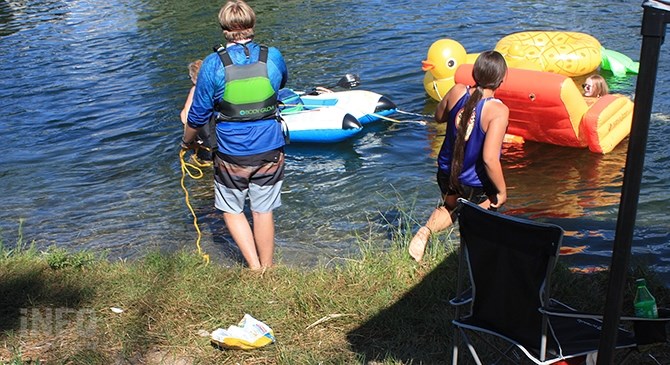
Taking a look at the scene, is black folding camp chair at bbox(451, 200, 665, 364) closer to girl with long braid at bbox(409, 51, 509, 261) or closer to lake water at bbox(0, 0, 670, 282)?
girl with long braid at bbox(409, 51, 509, 261)

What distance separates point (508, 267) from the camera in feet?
11.0

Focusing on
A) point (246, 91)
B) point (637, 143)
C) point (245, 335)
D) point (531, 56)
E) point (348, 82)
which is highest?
Result: point (637, 143)

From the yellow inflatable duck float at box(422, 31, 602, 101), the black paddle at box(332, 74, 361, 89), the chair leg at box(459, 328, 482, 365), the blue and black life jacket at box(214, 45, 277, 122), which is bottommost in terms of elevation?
the black paddle at box(332, 74, 361, 89)

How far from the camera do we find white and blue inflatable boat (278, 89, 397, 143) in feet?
31.1

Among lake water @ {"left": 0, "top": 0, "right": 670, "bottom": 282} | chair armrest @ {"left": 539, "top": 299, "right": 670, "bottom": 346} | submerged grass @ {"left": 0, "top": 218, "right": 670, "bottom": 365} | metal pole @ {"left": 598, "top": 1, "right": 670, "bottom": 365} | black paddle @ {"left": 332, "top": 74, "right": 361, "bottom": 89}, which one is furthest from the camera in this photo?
black paddle @ {"left": 332, "top": 74, "right": 361, "bottom": 89}

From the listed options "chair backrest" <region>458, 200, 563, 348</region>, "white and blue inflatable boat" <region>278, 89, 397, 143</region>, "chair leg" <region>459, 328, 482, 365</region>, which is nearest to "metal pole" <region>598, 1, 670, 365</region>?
"chair backrest" <region>458, 200, 563, 348</region>

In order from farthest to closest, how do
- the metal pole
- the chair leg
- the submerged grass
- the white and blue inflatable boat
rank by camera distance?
1. the white and blue inflatable boat
2. the submerged grass
3. the chair leg
4. the metal pole

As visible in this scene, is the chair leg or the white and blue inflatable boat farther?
the white and blue inflatable boat

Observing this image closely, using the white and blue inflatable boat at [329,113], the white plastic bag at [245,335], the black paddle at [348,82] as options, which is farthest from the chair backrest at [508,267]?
the black paddle at [348,82]

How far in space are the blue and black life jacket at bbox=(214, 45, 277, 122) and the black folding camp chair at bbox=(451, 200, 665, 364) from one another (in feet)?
5.67

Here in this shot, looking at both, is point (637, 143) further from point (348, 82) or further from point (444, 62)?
point (348, 82)

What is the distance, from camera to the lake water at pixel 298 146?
7.07 m

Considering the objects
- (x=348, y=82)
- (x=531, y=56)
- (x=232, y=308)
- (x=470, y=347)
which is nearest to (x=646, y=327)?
(x=470, y=347)

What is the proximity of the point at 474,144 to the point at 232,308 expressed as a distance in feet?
6.08
